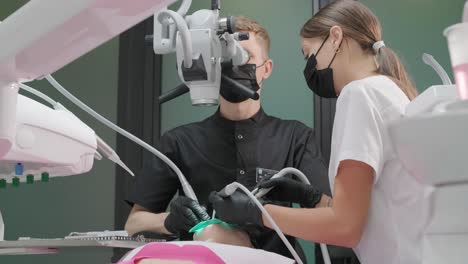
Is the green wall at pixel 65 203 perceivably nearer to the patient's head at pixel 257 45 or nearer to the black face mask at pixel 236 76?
the patient's head at pixel 257 45

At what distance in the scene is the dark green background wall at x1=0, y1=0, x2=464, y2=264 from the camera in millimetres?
2689

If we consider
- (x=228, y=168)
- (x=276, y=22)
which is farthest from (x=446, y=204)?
(x=276, y=22)

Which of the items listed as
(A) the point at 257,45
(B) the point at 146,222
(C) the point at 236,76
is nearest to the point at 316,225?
(C) the point at 236,76

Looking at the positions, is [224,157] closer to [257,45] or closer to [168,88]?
[257,45]

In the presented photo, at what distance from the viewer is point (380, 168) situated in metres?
1.17

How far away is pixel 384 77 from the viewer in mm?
1325

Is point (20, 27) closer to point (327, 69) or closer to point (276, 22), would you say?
point (327, 69)

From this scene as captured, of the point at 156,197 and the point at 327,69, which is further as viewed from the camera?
the point at 156,197

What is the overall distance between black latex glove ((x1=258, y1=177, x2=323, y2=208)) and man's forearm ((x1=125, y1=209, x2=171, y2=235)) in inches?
20.3

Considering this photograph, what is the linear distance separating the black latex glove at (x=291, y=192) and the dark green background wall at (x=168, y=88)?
1.26 meters

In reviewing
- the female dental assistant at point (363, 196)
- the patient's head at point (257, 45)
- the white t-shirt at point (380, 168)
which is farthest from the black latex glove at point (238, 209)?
the patient's head at point (257, 45)

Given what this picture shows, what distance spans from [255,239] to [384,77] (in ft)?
1.75

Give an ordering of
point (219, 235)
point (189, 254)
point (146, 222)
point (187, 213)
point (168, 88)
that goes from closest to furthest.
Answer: point (189, 254), point (219, 235), point (187, 213), point (146, 222), point (168, 88)

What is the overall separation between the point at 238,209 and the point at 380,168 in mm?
287
